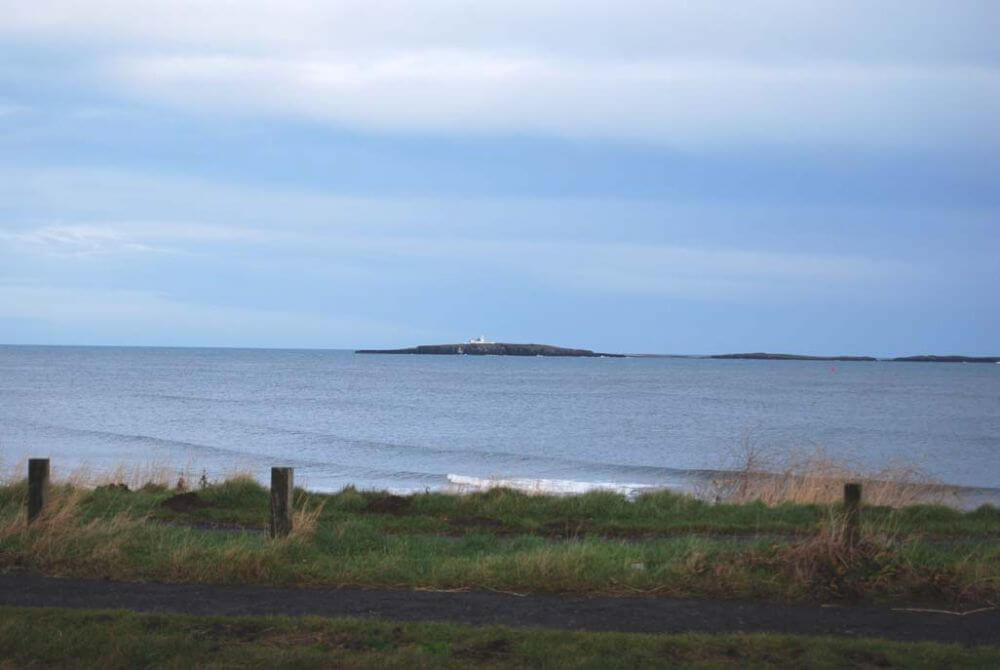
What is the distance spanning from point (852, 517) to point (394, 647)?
5.31 metres

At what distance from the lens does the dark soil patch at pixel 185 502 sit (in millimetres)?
17109

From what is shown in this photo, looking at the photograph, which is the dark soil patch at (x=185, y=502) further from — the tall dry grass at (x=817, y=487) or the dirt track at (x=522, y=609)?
the tall dry grass at (x=817, y=487)

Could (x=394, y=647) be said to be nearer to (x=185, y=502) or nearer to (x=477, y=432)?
(x=185, y=502)

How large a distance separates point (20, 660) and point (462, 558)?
4874 millimetres

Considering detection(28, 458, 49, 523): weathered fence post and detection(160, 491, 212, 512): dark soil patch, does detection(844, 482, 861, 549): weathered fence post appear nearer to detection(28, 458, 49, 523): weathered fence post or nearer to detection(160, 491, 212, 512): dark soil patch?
detection(28, 458, 49, 523): weathered fence post

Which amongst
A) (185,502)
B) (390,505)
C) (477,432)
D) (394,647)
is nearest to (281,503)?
(394,647)

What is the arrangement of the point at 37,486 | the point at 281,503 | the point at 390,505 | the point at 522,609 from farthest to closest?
1. the point at 390,505
2. the point at 37,486
3. the point at 281,503
4. the point at 522,609

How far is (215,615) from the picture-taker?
9.54 metres

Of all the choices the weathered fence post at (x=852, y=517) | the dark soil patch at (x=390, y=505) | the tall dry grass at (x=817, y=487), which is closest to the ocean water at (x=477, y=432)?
the tall dry grass at (x=817, y=487)

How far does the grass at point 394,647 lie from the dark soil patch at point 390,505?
7.82 metres

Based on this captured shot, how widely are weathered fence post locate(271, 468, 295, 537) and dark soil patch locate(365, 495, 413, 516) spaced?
4.34 meters

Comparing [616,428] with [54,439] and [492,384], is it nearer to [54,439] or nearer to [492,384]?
[54,439]

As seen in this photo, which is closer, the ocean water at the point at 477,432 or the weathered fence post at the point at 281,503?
the weathered fence post at the point at 281,503

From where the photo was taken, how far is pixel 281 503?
12633 mm
